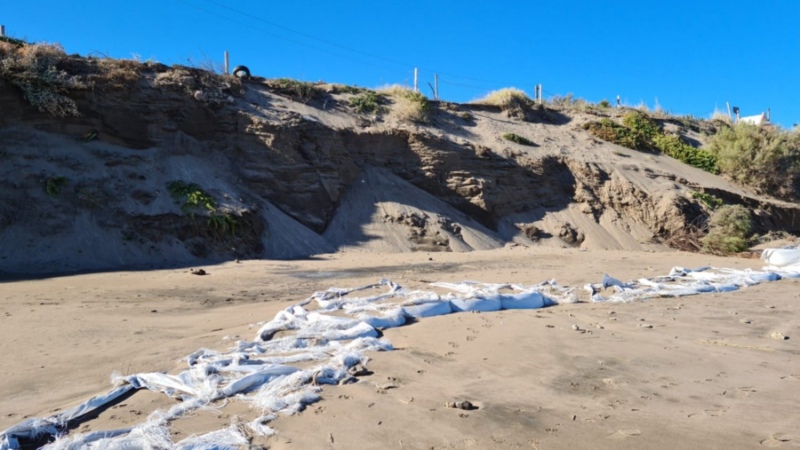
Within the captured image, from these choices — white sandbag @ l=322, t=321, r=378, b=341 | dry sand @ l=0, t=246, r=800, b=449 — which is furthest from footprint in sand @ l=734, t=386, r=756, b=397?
white sandbag @ l=322, t=321, r=378, b=341

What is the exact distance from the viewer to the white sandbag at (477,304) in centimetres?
625

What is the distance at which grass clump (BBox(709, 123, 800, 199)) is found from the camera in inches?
819

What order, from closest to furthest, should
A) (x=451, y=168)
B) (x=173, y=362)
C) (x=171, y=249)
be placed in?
(x=173, y=362), (x=171, y=249), (x=451, y=168)

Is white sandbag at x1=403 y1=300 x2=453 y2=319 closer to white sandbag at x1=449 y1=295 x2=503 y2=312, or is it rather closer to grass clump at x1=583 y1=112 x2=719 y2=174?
white sandbag at x1=449 y1=295 x2=503 y2=312

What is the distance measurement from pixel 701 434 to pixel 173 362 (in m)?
3.49

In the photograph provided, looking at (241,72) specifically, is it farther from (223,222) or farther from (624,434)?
(624,434)

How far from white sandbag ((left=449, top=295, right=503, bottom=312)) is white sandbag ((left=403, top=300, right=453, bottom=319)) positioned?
0.11 metres

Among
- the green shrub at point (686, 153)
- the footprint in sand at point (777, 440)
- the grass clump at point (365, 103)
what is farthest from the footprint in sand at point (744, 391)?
the green shrub at point (686, 153)

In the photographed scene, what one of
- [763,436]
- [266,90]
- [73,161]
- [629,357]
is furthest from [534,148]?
[763,436]

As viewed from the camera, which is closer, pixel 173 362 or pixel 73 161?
pixel 173 362

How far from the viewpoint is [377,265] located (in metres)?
11.7

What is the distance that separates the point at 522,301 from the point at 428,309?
1.27 metres

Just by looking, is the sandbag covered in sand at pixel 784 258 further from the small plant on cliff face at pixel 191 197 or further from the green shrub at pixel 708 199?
the small plant on cliff face at pixel 191 197

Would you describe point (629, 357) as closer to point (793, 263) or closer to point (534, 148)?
point (793, 263)
